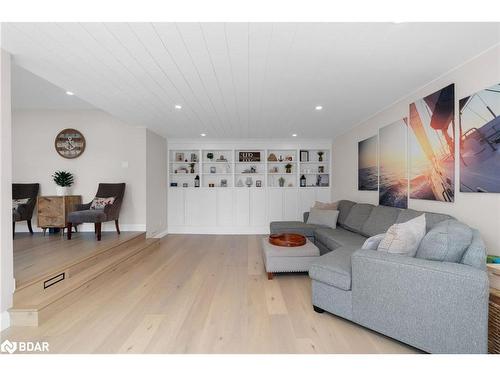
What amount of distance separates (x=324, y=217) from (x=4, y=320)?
434 cm

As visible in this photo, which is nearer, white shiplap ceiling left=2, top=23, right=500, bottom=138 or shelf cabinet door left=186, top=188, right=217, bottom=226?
white shiplap ceiling left=2, top=23, right=500, bottom=138

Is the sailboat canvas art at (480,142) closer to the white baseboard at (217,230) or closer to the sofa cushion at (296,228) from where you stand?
the sofa cushion at (296,228)

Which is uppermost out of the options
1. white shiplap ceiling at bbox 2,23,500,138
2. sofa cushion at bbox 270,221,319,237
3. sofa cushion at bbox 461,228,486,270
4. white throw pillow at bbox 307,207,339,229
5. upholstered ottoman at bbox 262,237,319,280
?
white shiplap ceiling at bbox 2,23,500,138

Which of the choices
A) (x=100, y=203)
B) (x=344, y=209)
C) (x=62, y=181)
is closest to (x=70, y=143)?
(x=62, y=181)

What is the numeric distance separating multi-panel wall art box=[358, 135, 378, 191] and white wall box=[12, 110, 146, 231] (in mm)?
4298

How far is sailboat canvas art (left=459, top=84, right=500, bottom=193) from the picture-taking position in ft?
6.42

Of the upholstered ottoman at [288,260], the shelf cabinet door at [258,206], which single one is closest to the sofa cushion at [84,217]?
the upholstered ottoman at [288,260]

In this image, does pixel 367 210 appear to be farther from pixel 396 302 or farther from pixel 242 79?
pixel 242 79

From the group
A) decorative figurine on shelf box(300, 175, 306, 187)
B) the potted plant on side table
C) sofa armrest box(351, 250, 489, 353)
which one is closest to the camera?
sofa armrest box(351, 250, 489, 353)

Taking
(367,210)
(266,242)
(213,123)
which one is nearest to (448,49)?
(367,210)

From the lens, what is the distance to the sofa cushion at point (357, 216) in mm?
3736

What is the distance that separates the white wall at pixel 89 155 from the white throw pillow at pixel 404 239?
4431 millimetres

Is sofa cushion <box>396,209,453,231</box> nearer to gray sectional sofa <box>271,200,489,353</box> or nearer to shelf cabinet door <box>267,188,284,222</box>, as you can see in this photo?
gray sectional sofa <box>271,200,489,353</box>

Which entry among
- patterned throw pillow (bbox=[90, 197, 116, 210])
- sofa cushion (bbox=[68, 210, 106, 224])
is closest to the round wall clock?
patterned throw pillow (bbox=[90, 197, 116, 210])
